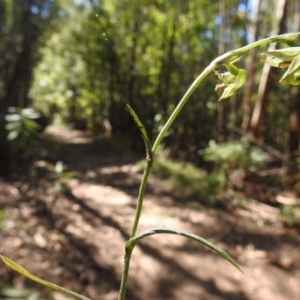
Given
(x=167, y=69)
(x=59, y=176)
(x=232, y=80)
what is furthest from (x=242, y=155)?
(x=232, y=80)

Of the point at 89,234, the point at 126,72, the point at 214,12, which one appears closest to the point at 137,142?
the point at 126,72

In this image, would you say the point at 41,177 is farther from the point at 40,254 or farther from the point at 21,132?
the point at 40,254

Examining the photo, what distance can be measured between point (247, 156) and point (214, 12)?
3.02 m

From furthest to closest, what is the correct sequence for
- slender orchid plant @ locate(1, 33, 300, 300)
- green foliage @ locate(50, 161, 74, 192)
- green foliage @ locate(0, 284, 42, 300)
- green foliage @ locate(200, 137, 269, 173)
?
green foliage @ locate(200, 137, 269, 173) → green foliage @ locate(50, 161, 74, 192) → green foliage @ locate(0, 284, 42, 300) → slender orchid plant @ locate(1, 33, 300, 300)

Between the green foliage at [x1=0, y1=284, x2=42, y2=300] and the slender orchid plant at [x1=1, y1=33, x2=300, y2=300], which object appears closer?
the slender orchid plant at [x1=1, y1=33, x2=300, y2=300]

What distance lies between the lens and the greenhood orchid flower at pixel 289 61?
0.34 metres

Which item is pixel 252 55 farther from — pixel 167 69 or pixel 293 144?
pixel 167 69

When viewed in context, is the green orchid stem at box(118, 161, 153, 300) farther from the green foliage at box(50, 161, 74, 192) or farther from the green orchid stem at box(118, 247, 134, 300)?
the green foliage at box(50, 161, 74, 192)

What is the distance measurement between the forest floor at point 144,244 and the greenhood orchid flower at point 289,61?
2.46 m

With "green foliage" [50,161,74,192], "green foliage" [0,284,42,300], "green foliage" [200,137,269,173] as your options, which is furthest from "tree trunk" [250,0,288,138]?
"green foliage" [0,284,42,300]

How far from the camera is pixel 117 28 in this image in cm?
716

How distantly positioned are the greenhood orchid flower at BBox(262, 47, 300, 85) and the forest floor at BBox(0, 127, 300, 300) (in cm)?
246

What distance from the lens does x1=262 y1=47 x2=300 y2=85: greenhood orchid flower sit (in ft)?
1.11

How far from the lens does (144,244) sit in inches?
136
